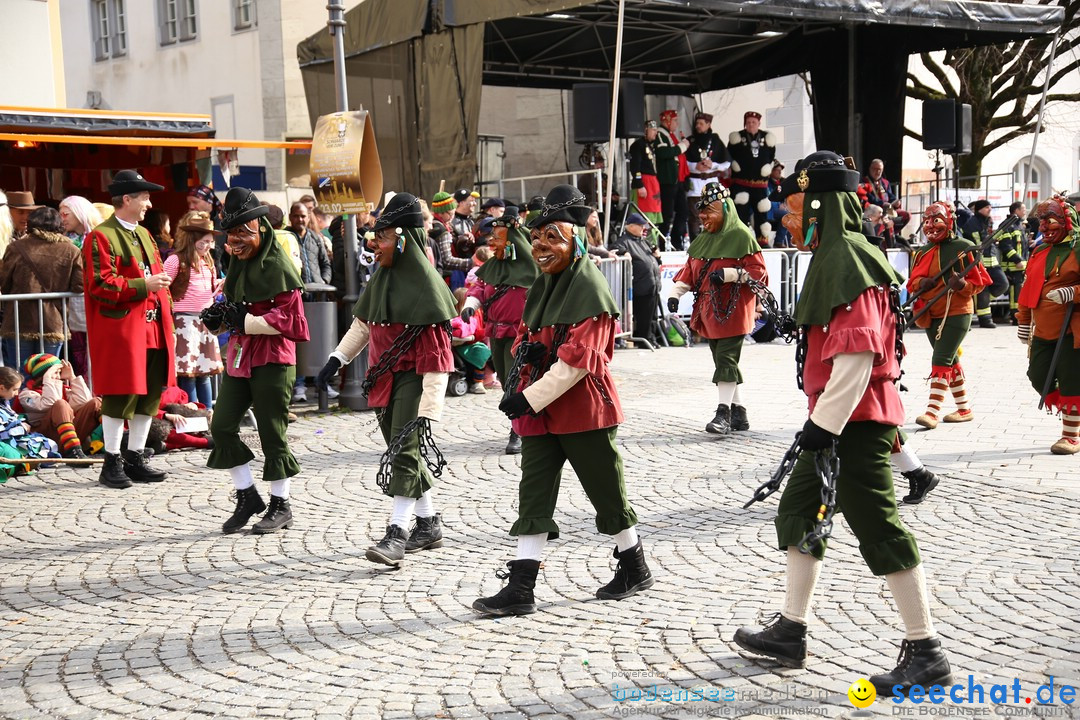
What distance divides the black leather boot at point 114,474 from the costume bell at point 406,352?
2.91 meters

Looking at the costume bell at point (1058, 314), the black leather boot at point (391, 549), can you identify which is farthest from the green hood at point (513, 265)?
the costume bell at point (1058, 314)

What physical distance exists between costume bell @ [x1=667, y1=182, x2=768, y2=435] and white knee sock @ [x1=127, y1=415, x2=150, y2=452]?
14.3ft

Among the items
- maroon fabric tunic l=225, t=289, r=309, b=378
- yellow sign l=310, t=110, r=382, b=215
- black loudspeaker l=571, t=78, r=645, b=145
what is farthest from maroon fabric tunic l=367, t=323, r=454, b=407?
black loudspeaker l=571, t=78, r=645, b=145

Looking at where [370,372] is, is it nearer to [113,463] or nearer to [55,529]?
[55,529]

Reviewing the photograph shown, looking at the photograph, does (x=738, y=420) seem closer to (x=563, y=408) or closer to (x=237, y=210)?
(x=237, y=210)

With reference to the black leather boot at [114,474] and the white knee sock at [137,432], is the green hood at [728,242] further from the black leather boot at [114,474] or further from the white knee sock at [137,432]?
the black leather boot at [114,474]

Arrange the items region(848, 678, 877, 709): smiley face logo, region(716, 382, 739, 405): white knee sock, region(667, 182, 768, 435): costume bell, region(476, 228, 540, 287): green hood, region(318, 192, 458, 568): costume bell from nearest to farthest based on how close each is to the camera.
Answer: region(848, 678, 877, 709): smiley face logo
region(318, 192, 458, 568): costume bell
region(476, 228, 540, 287): green hood
region(667, 182, 768, 435): costume bell
region(716, 382, 739, 405): white knee sock

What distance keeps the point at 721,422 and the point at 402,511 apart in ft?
14.5

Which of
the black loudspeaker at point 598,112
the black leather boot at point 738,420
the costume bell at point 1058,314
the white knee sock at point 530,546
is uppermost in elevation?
the black loudspeaker at point 598,112

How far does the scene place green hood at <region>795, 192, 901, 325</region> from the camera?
4.46 m

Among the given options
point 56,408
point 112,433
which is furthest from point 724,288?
point 56,408

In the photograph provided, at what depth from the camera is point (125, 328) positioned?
8.83 metres

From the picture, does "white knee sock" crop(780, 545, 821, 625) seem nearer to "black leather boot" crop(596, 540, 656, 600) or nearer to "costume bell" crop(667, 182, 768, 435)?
"black leather boot" crop(596, 540, 656, 600)

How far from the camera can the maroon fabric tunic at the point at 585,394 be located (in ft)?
17.5
